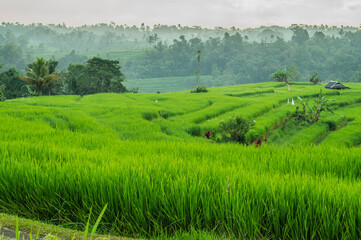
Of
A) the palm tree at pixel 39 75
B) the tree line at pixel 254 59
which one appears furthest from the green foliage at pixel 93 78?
the tree line at pixel 254 59

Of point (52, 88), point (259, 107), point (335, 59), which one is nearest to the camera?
point (259, 107)

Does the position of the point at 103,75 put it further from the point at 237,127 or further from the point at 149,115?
the point at 237,127

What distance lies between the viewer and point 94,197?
3232 millimetres

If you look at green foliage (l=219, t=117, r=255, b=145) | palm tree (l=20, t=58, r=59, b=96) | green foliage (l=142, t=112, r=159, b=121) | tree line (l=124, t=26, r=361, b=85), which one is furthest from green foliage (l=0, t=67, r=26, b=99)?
tree line (l=124, t=26, r=361, b=85)

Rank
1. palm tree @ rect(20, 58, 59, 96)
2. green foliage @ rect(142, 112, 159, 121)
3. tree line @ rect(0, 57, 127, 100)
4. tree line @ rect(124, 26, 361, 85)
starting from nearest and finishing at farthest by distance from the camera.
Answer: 1. green foliage @ rect(142, 112, 159, 121)
2. palm tree @ rect(20, 58, 59, 96)
3. tree line @ rect(0, 57, 127, 100)
4. tree line @ rect(124, 26, 361, 85)

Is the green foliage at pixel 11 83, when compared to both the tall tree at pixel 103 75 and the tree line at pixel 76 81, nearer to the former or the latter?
the tree line at pixel 76 81

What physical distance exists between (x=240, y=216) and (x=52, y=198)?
1917 millimetres

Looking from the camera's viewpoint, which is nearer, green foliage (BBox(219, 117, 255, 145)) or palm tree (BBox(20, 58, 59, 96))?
green foliage (BBox(219, 117, 255, 145))

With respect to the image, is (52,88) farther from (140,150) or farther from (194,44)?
(194,44)

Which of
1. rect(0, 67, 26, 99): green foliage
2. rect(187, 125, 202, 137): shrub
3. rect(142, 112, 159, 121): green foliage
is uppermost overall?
rect(0, 67, 26, 99): green foliage

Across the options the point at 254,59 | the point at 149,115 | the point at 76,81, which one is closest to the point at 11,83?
the point at 76,81

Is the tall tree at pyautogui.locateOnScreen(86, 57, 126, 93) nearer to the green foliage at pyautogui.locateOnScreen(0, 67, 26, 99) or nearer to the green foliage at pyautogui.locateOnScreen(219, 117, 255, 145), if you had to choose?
the green foliage at pyautogui.locateOnScreen(0, 67, 26, 99)

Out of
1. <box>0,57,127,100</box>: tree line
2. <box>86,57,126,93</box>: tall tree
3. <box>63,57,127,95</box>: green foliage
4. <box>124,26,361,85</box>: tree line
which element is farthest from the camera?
<box>124,26,361,85</box>: tree line

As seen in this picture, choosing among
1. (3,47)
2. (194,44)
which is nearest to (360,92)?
(194,44)
